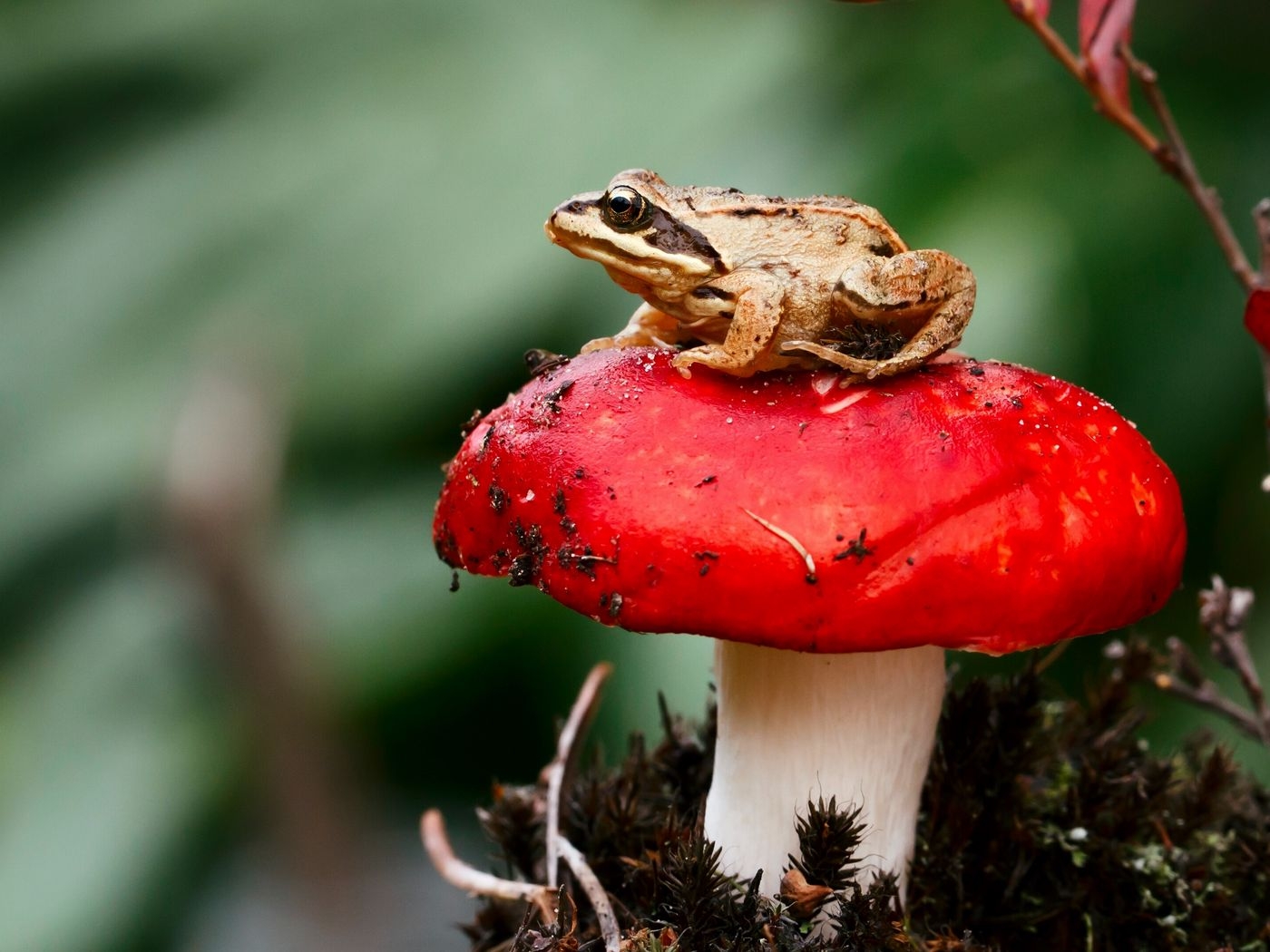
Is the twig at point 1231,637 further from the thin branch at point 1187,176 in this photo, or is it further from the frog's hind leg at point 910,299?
the frog's hind leg at point 910,299

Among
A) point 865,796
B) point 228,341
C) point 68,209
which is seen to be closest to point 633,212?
point 865,796

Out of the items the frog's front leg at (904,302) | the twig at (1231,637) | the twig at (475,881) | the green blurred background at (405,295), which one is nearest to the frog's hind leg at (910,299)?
the frog's front leg at (904,302)

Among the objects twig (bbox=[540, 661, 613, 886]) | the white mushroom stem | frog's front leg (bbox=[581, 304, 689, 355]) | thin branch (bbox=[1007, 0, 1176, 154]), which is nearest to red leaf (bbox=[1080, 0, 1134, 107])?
thin branch (bbox=[1007, 0, 1176, 154])

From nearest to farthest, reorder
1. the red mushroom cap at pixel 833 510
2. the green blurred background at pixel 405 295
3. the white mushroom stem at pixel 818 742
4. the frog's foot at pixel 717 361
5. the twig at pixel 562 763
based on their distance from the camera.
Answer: the red mushroom cap at pixel 833 510 < the frog's foot at pixel 717 361 < the white mushroom stem at pixel 818 742 < the twig at pixel 562 763 < the green blurred background at pixel 405 295

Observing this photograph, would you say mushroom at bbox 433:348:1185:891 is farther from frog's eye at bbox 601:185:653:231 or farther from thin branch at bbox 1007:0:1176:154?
thin branch at bbox 1007:0:1176:154

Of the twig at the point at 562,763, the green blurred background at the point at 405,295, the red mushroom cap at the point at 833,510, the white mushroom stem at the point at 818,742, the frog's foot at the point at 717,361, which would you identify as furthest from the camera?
the green blurred background at the point at 405,295

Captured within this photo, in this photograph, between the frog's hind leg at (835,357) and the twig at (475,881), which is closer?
the frog's hind leg at (835,357)
